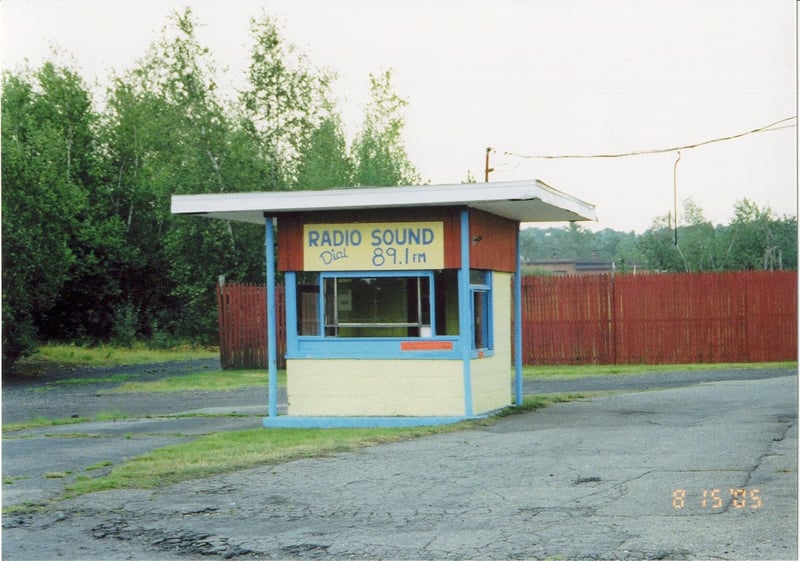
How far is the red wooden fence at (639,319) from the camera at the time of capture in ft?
89.0

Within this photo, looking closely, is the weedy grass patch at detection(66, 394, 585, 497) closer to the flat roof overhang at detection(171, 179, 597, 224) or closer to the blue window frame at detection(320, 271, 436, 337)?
the blue window frame at detection(320, 271, 436, 337)

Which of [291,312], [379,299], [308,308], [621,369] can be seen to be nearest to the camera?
[379,299]

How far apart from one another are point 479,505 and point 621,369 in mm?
17606

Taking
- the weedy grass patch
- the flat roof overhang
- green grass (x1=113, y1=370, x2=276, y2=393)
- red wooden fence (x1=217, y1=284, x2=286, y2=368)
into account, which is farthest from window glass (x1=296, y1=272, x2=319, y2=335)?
red wooden fence (x1=217, y1=284, x2=286, y2=368)

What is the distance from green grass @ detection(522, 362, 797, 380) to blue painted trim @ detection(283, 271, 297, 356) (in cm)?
1006

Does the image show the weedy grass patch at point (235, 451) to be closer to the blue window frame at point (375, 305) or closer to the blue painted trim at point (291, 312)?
the blue painted trim at point (291, 312)

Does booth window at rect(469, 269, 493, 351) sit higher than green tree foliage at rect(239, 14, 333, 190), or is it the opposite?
green tree foliage at rect(239, 14, 333, 190)

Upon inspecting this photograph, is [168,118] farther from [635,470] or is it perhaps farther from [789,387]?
[635,470]

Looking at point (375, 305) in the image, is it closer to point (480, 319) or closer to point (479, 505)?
point (480, 319)

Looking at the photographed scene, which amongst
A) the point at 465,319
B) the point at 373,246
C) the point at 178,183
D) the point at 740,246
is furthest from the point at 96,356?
the point at 740,246

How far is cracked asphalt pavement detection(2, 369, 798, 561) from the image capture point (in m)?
7.74

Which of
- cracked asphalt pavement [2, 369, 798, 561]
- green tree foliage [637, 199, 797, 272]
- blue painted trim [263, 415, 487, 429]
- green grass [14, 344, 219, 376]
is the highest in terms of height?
green tree foliage [637, 199, 797, 272]

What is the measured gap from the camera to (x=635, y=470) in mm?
10453
